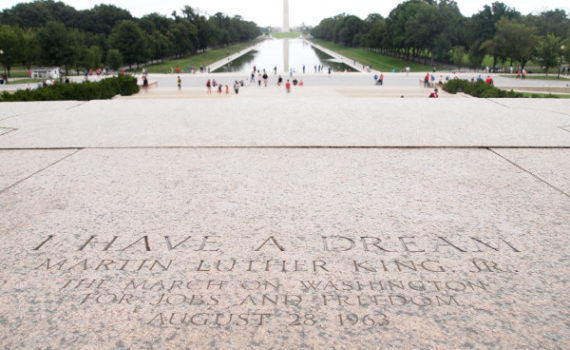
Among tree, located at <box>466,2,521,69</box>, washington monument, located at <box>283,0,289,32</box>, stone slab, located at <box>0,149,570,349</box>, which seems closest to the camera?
stone slab, located at <box>0,149,570,349</box>

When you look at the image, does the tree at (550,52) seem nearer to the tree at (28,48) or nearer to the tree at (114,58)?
the tree at (114,58)

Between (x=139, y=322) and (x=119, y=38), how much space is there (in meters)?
62.3

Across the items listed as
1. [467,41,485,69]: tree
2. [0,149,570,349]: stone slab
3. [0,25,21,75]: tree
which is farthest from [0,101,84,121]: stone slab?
[467,41,485,69]: tree

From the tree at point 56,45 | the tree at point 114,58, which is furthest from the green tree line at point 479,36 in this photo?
the tree at point 56,45

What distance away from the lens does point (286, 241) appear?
15.4ft

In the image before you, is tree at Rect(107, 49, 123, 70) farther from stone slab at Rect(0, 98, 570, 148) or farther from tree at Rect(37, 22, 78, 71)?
stone slab at Rect(0, 98, 570, 148)

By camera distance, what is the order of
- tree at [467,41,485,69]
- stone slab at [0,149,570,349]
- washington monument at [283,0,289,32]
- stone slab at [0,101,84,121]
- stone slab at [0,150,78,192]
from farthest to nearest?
washington monument at [283,0,289,32]
tree at [467,41,485,69]
stone slab at [0,101,84,121]
stone slab at [0,150,78,192]
stone slab at [0,149,570,349]

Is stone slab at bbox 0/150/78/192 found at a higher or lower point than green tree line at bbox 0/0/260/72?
lower

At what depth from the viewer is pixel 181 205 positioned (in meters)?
5.70

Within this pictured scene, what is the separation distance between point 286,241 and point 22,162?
5692mm

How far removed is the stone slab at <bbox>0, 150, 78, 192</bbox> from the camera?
7.00m

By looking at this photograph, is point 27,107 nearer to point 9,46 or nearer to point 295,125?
point 295,125

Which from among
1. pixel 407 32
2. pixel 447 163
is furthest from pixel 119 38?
pixel 447 163

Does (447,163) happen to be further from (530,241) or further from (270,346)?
(270,346)
